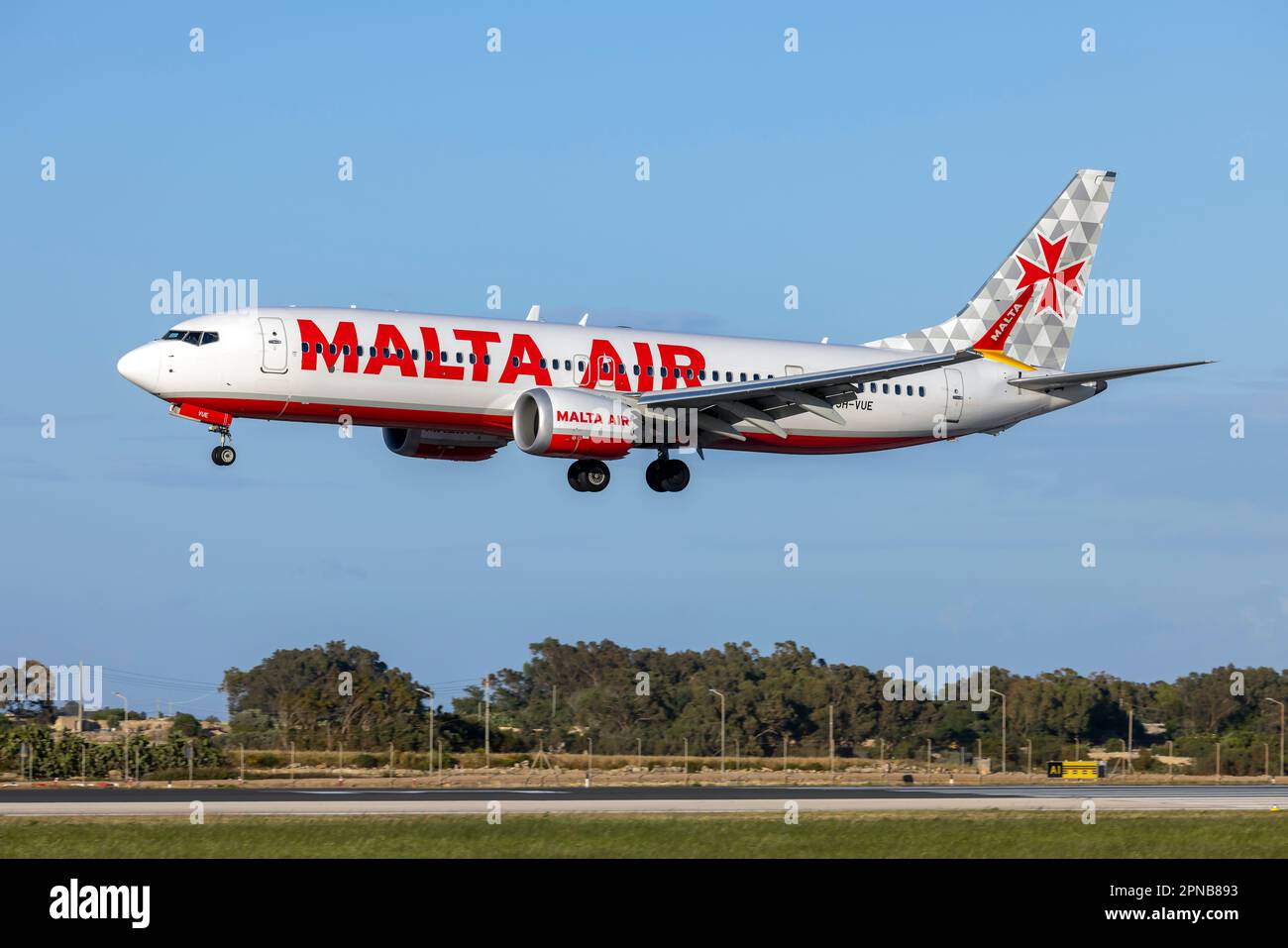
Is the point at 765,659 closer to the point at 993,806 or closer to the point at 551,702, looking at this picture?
the point at 551,702

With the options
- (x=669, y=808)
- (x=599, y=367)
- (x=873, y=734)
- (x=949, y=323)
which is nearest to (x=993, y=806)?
(x=669, y=808)

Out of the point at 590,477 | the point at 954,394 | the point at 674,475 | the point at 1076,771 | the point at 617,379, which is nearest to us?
the point at 617,379

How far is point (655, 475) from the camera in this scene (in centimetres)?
5969

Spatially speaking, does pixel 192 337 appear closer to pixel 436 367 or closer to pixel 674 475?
pixel 436 367

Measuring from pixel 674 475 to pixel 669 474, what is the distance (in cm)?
16

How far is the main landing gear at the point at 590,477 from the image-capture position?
57.1 metres

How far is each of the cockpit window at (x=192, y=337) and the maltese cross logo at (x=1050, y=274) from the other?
3050 centimetres

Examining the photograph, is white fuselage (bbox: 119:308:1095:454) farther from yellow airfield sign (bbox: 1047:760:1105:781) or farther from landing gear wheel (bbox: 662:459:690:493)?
yellow airfield sign (bbox: 1047:760:1105:781)

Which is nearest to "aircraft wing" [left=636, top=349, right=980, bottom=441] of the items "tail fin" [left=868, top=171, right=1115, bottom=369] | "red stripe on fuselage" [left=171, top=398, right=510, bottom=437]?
"red stripe on fuselage" [left=171, top=398, right=510, bottom=437]

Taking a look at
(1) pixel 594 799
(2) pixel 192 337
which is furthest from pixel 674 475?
(2) pixel 192 337

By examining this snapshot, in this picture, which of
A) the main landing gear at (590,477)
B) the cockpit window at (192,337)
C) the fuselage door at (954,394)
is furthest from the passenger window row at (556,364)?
the main landing gear at (590,477)

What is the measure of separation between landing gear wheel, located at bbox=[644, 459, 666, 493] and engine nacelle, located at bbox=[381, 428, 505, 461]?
5017 mm

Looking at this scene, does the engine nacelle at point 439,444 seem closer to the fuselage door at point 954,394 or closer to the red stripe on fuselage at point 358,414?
the red stripe on fuselage at point 358,414

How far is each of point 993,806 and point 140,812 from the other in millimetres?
20536
